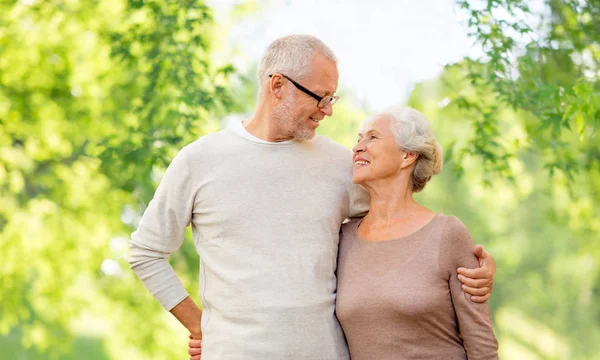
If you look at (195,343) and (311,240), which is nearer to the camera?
(311,240)

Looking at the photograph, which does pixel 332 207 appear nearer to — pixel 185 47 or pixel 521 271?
pixel 185 47

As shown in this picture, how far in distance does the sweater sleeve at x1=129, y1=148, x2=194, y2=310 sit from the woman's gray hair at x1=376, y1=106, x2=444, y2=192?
75 centimetres

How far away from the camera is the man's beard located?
276 centimetres

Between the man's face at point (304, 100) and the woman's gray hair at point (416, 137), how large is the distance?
9.2 inches

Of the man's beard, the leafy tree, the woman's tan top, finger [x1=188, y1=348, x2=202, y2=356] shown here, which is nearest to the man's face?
the man's beard

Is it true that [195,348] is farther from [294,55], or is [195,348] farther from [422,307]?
[294,55]

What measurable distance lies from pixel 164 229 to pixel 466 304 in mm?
1056

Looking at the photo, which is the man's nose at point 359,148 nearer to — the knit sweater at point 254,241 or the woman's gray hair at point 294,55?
the knit sweater at point 254,241

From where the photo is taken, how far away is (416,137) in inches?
109

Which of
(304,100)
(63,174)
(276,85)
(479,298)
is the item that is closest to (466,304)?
(479,298)

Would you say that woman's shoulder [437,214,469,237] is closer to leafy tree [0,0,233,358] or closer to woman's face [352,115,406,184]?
woman's face [352,115,406,184]

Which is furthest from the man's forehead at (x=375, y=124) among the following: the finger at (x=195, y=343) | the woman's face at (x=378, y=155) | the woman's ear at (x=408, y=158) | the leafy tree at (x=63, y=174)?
the leafy tree at (x=63, y=174)

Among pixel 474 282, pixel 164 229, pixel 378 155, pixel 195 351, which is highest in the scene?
pixel 378 155

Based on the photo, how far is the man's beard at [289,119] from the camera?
2758mm
